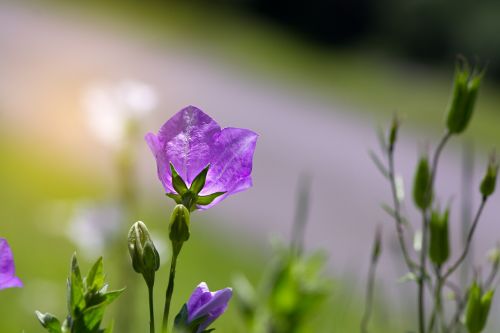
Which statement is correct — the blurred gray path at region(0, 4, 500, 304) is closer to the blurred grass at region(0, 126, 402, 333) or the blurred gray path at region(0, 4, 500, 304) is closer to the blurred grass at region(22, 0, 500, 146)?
the blurred grass at region(0, 126, 402, 333)

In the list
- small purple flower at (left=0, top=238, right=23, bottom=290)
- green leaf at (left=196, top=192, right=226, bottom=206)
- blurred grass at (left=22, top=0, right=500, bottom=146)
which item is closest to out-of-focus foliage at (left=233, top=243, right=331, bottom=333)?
green leaf at (left=196, top=192, right=226, bottom=206)

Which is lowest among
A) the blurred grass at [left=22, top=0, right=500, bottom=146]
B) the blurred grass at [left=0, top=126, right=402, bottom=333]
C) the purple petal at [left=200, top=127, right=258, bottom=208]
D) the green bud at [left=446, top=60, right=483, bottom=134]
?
the blurred grass at [left=0, top=126, right=402, bottom=333]

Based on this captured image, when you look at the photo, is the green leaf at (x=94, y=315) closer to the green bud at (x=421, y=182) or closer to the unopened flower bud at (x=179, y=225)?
the unopened flower bud at (x=179, y=225)

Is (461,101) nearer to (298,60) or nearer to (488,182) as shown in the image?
(488,182)

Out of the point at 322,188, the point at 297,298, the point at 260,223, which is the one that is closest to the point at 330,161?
the point at 322,188

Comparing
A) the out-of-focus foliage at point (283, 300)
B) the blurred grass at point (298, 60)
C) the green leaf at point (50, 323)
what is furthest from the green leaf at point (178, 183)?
the blurred grass at point (298, 60)

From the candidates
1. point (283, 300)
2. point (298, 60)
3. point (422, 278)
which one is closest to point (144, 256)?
point (422, 278)

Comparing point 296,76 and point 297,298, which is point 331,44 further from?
point 297,298
